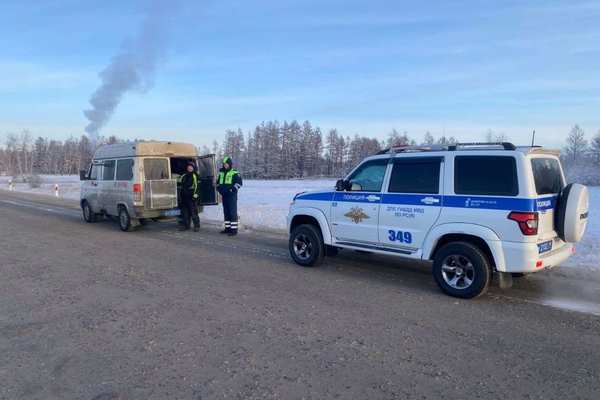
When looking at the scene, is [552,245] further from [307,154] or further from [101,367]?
[307,154]

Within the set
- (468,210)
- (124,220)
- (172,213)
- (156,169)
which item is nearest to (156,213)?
(172,213)

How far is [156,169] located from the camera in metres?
12.5

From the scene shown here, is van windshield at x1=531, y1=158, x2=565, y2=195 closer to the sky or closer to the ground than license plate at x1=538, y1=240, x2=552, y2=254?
closer to the sky

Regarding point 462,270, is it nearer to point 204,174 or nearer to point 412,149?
point 412,149

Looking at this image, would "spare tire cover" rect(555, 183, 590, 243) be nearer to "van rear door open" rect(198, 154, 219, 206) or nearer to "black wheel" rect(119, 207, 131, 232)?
"van rear door open" rect(198, 154, 219, 206)

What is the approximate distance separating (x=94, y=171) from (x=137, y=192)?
3235mm

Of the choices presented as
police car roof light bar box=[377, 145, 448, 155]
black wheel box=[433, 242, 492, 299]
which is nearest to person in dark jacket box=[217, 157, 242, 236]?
police car roof light bar box=[377, 145, 448, 155]

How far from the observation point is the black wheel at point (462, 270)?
598cm

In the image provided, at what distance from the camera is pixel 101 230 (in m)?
13.1

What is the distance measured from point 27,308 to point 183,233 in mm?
6845

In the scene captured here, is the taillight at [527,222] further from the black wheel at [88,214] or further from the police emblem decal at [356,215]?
the black wheel at [88,214]

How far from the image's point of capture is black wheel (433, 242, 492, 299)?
236 inches

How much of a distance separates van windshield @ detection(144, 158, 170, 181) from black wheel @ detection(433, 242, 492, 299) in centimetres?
878

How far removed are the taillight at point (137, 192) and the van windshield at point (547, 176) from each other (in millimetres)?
9863
